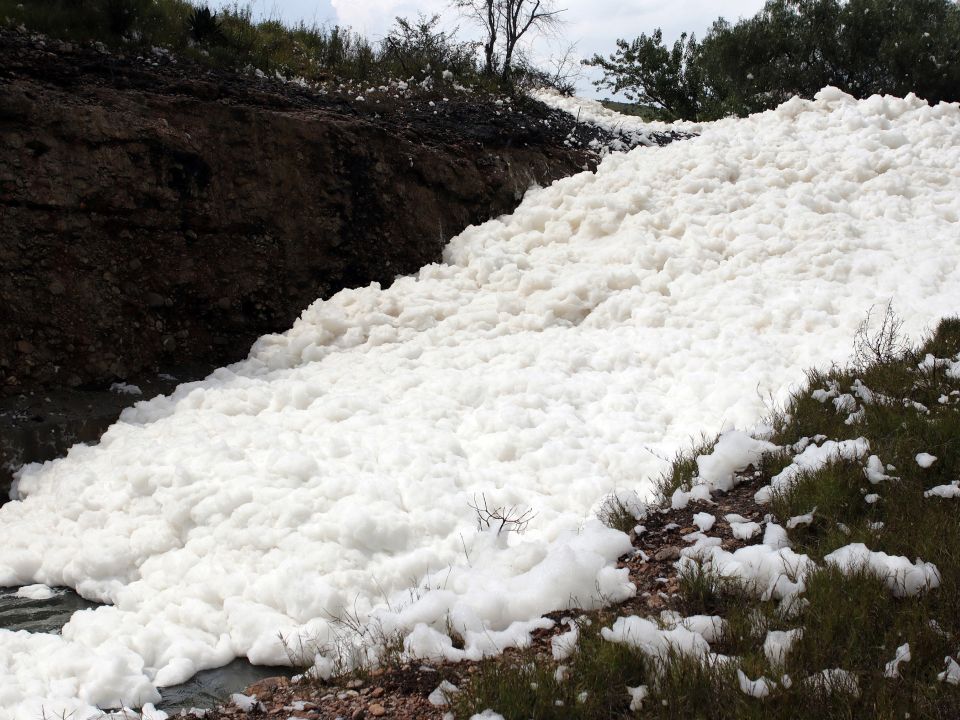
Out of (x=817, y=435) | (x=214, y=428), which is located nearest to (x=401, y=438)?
(x=214, y=428)

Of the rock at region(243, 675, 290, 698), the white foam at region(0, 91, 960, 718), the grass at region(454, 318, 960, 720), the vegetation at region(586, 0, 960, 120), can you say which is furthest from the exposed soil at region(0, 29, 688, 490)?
the vegetation at region(586, 0, 960, 120)

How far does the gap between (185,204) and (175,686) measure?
5480 mm

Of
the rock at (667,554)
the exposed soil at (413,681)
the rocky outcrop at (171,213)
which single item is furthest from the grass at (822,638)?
the rocky outcrop at (171,213)

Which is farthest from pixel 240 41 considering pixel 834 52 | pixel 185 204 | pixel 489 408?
pixel 834 52

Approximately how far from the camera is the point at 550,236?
9227 millimetres

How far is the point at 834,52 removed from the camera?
18547 mm

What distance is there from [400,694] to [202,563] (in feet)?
6.94

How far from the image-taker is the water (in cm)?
398

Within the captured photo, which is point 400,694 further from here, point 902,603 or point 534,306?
point 534,306

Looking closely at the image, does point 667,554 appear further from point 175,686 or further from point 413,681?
point 175,686

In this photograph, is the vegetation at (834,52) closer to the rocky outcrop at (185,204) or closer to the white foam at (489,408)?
the white foam at (489,408)

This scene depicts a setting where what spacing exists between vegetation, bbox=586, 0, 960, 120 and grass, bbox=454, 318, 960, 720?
54.5 ft

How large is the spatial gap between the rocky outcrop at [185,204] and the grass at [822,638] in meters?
5.83

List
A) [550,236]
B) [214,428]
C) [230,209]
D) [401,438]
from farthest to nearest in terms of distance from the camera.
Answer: [550,236], [230,209], [214,428], [401,438]
